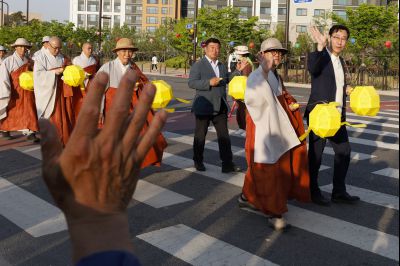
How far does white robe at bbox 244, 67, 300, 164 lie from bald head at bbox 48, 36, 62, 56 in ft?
14.0

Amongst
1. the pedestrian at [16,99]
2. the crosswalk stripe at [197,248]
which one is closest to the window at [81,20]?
the pedestrian at [16,99]

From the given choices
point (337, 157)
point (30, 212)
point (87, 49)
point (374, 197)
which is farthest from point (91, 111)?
point (87, 49)

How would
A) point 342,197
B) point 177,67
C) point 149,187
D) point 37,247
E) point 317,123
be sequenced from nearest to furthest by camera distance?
point 37,247 → point 317,123 → point 342,197 → point 149,187 → point 177,67

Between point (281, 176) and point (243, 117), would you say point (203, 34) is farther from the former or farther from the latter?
point (281, 176)

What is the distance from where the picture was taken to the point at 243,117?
27.5 feet

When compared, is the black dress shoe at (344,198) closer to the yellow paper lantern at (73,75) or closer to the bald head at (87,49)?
the yellow paper lantern at (73,75)

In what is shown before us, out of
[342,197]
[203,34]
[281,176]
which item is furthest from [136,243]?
[203,34]

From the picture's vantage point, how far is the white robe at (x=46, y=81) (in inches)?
327

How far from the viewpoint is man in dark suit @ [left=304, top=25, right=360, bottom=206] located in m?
5.46

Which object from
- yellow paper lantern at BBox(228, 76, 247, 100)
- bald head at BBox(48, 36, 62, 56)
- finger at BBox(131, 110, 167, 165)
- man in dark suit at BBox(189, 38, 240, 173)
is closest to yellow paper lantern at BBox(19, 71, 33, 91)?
bald head at BBox(48, 36, 62, 56)

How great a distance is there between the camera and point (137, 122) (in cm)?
128

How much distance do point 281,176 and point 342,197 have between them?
1158 mm

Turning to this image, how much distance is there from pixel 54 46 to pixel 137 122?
731cm

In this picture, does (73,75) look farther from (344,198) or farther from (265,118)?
(344,198)
